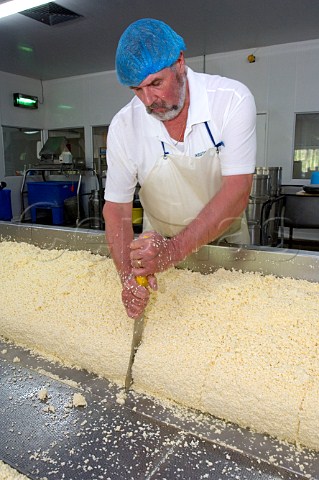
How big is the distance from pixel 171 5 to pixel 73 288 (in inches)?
141

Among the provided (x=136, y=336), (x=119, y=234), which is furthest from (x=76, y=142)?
(x=136, y=336)

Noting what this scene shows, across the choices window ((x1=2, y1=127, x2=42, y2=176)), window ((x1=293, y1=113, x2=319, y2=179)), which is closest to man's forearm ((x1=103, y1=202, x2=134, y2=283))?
window ((x1=293, y1=113, x2=319, y2=179))

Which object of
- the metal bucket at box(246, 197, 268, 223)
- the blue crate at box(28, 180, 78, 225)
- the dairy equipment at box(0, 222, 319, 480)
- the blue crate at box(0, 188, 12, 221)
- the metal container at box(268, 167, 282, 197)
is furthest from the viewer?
the blue crate at box(28, 180, 78, 225)

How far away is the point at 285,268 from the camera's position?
3.98 feet

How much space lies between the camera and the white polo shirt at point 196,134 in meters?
1.22

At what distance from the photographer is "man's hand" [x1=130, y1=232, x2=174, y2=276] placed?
2.88 feet

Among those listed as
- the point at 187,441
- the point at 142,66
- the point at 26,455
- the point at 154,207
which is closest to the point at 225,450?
the point at 187,441

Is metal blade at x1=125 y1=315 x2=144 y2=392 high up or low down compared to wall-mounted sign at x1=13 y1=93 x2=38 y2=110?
down

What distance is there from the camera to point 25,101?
697 cm

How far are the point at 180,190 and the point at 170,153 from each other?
214 millimetres

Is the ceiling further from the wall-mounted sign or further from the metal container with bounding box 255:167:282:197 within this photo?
the metal container with bounding box 255:167:282:197

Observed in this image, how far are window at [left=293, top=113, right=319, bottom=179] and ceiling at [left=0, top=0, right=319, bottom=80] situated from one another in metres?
1.02

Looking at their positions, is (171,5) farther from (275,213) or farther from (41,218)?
(41,218)

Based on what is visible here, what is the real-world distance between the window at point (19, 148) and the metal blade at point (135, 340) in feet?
21.9
